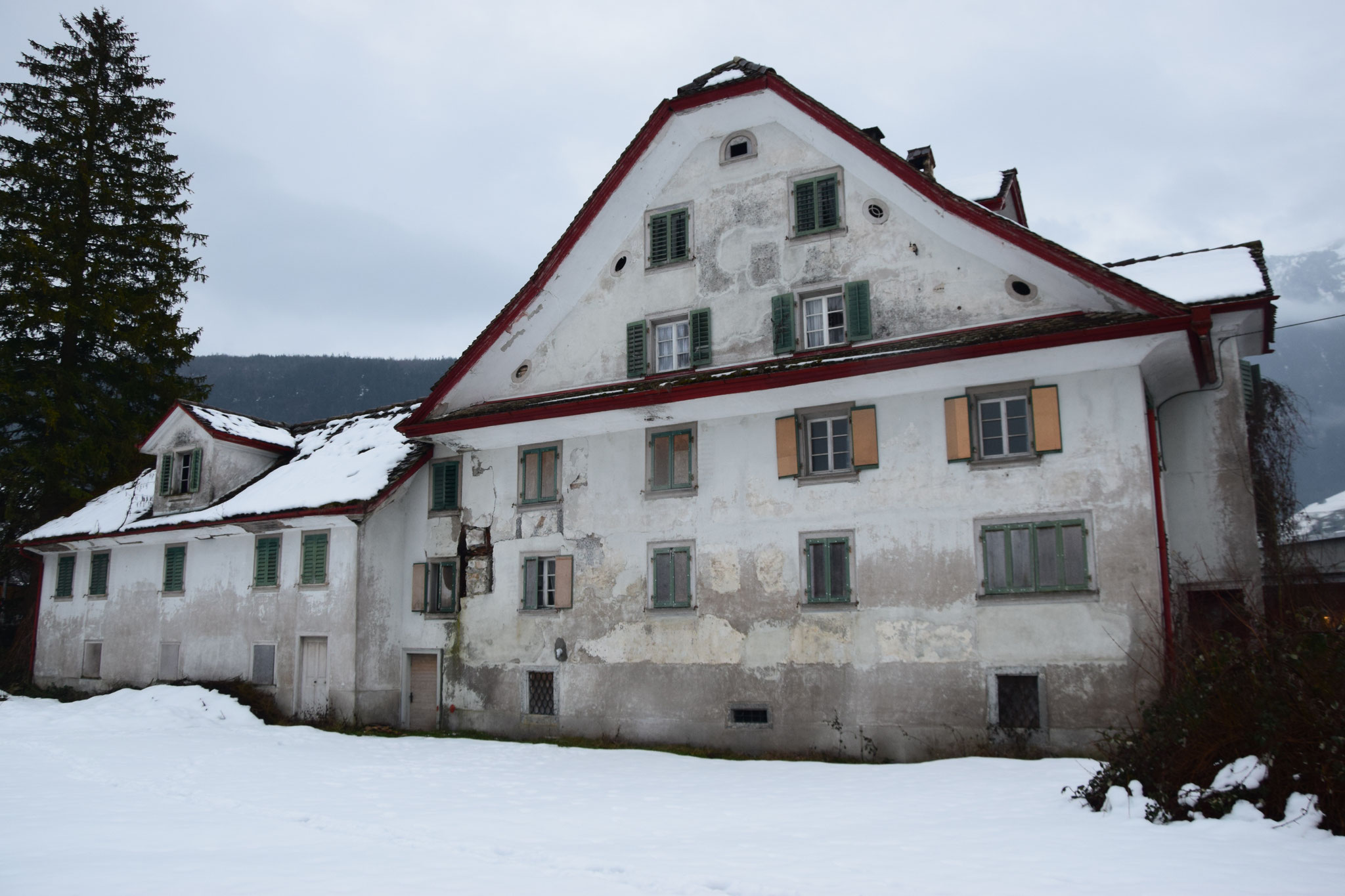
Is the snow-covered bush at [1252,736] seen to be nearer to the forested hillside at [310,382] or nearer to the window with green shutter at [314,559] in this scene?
the window with green shutter at [314,559]

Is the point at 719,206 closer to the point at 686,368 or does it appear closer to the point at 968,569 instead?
the point at 686,368

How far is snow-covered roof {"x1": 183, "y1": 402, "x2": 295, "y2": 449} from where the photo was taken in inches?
1005

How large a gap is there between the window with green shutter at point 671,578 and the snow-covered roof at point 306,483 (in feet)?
21.2

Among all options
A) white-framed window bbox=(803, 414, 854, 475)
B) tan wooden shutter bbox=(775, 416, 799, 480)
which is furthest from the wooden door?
white-framed window bbox=(803, 414, 854, 475)

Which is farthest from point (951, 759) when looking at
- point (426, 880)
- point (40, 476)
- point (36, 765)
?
point (40, 476)

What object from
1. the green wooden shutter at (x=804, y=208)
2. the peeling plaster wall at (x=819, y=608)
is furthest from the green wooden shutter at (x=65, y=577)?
the green wooden shutter at (x=804, y=208)

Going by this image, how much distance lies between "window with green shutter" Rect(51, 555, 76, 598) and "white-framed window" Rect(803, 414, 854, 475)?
21.1 metres

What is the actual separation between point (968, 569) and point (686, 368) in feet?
20.8

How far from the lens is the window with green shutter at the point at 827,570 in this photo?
16578 millimetres

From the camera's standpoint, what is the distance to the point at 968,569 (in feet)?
51.1

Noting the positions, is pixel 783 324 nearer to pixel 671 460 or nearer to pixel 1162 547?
pixel 671 460

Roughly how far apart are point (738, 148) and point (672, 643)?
921 cm

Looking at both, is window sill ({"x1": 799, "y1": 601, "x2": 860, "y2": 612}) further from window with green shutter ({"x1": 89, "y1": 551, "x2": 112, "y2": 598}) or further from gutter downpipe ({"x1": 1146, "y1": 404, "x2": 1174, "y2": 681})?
window with green shutter ({"x1": 89, "y1": 551, "x2": 112, "y2": 598})

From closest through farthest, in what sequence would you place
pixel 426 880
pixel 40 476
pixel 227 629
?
pixel 426 880
pixel 227 629
pixel 40 476
